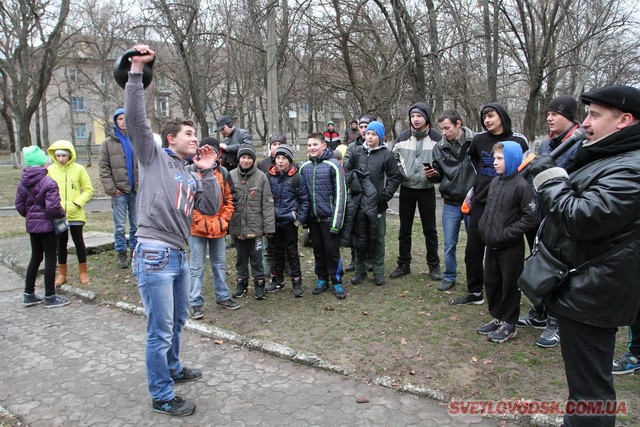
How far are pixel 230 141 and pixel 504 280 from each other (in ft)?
16.4

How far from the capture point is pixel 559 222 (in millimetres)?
2410

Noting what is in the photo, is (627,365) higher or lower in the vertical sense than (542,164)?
lower

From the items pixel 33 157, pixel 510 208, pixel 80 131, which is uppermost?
pixel 80 131

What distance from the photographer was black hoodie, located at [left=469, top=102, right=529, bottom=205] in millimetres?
4797

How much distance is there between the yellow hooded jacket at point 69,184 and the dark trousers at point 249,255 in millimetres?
2334

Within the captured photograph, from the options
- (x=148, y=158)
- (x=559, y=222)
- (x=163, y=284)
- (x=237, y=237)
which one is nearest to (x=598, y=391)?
(x=559, y=222)

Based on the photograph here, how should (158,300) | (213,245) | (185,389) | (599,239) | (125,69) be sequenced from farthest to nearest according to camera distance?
(213,245), (185,389), (158,300), (125,69), (599,239)

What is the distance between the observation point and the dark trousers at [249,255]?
5.49 m

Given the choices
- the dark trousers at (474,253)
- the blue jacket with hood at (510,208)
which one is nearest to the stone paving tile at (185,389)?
the blue jacket with hood at (510,208)

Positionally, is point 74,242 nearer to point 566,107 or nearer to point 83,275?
point 83,275

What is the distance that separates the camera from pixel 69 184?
19.9 ft

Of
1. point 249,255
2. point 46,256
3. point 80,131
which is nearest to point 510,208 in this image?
point 249,255

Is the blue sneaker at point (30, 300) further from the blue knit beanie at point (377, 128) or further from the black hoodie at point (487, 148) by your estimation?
the black hoodie at point (487, 148)

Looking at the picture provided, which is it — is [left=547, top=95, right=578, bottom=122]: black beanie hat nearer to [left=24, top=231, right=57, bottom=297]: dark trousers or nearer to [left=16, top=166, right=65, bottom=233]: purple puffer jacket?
[left=16, top=166, right=65, bottom=233]: purple puffer jacket
